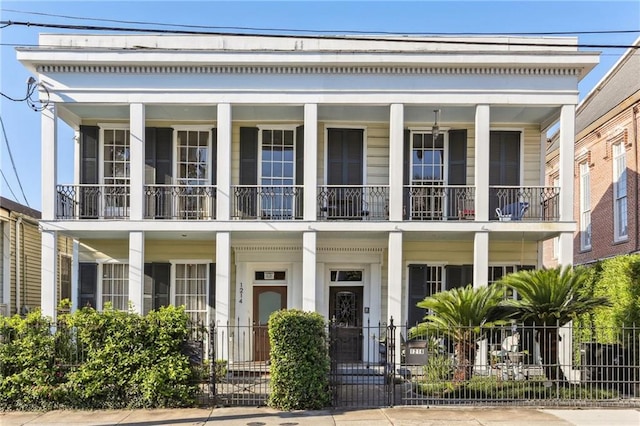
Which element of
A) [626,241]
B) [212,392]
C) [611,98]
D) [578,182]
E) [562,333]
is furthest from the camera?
[578,182]

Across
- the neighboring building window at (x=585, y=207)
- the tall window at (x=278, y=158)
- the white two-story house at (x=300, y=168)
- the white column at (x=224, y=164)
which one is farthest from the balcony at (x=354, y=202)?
the neighboring building window at (x=585, y=207)

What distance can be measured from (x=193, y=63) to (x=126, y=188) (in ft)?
12.2

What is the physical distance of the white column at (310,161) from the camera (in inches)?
493

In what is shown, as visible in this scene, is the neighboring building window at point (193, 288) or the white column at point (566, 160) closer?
the white column at point (566, 160)

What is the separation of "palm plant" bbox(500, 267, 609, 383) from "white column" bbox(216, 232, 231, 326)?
615 cm

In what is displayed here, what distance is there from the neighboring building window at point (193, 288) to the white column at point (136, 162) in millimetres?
2281

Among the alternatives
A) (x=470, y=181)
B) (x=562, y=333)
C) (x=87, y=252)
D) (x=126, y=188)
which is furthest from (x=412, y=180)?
(x=87, y=252)

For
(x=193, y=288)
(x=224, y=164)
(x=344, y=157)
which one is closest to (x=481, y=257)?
(x=344, y=157)

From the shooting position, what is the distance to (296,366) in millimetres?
9133

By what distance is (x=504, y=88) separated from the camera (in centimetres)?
1262

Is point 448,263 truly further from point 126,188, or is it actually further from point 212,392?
point 126,188

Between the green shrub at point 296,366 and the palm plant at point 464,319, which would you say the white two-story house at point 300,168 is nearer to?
the palm plant at point 464,319

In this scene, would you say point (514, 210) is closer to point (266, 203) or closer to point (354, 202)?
point (354, 202)

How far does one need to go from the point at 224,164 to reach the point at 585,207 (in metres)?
14.8
